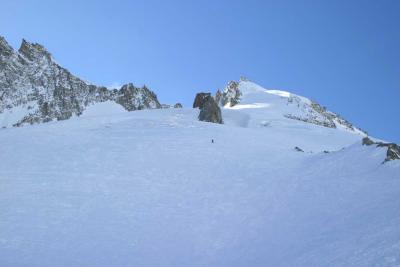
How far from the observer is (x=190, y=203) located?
66.6 ft

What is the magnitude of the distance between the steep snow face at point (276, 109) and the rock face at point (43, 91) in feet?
186

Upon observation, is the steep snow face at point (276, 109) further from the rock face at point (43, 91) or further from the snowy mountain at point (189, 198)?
the rock face at point (43, 91)

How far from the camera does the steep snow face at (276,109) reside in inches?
2261

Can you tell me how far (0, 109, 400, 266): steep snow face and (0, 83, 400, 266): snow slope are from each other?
0.05 meters

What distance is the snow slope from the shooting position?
47.7 ft

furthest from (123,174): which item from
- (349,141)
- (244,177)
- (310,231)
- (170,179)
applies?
(349,141)

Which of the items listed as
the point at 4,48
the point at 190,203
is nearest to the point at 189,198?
the point at 190,203

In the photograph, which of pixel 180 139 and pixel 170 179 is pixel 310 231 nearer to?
pixel 170 179

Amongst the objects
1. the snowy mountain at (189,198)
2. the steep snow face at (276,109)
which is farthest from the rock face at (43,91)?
the snowy mountain at (189,198)

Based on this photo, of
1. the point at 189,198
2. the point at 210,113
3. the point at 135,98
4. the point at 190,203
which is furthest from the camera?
the point at 135,98

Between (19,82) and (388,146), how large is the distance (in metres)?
138

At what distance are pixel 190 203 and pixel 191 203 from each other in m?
0.04

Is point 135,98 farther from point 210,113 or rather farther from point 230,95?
point 210,113

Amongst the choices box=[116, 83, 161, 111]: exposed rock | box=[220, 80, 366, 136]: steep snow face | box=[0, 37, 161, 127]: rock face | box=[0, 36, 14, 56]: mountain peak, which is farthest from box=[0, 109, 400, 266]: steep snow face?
box=[0, 36, 14, 56]: mountain peak
